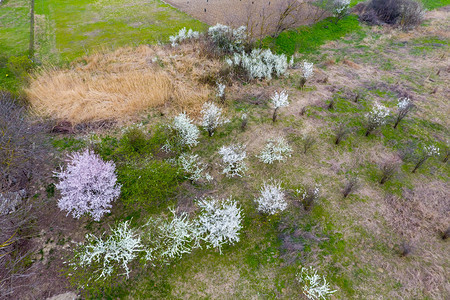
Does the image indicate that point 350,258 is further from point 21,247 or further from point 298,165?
point 21,247

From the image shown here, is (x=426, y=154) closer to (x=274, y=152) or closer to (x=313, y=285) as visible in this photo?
(x=274, y=152)

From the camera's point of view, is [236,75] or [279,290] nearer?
[279,290]

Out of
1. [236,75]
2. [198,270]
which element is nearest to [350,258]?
[198,270]

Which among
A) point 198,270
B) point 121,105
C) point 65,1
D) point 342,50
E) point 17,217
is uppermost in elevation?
point 65,1

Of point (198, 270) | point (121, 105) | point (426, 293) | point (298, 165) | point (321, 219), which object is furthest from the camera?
point (121, 105)

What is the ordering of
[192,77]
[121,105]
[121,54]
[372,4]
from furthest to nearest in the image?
[372,4]
[121,54]
[192,77]
[121,105]

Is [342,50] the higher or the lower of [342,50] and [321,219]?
the higher

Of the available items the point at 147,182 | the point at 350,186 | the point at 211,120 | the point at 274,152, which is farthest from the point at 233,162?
the point at 350,186

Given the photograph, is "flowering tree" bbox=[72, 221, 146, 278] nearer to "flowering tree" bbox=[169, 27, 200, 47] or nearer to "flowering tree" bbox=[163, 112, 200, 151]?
"flowering tree" bbox=[163, 112, 200, 151]
